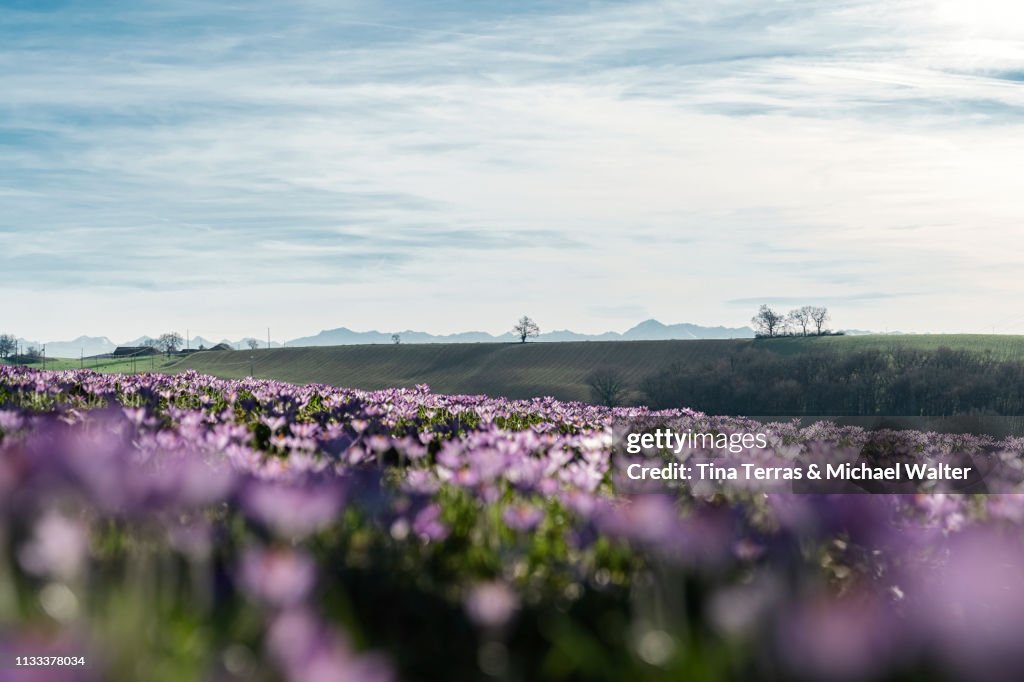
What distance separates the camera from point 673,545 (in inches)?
141

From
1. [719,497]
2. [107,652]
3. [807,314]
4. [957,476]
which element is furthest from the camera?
[807,314]

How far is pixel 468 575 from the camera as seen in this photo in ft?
12.6

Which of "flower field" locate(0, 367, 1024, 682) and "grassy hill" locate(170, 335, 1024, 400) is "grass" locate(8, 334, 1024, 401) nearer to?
"grassy hill" locate(170, 335, 1024, 400)

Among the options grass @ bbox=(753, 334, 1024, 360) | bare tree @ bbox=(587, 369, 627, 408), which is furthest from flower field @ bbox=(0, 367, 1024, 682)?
grass @ bbox=(753, 334, 1024, 360)

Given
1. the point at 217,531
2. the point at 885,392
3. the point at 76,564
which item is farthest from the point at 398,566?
the point at 885,392

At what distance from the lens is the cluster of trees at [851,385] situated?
6288cm

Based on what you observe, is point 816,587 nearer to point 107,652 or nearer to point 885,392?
point 107,652

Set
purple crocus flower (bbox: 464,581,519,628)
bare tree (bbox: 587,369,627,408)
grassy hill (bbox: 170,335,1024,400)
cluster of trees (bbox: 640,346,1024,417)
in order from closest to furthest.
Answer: purple crocus flower (bbox: 464,581,519,628)
bare tree (bbox: 587,369,627,408)
cluster of trees (bbox: 640,346,1024,417)
grassy hill (bbox: 170,335,1024,400)

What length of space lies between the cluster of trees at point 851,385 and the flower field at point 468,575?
194 feet

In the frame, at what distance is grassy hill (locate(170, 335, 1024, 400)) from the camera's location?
96875 mm

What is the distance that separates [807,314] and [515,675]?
133427 mm

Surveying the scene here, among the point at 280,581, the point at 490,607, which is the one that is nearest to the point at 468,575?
the point at 490,607

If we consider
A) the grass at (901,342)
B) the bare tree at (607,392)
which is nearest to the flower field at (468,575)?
the bare tree at (607,392)

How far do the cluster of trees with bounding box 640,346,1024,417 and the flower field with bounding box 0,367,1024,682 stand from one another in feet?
194
